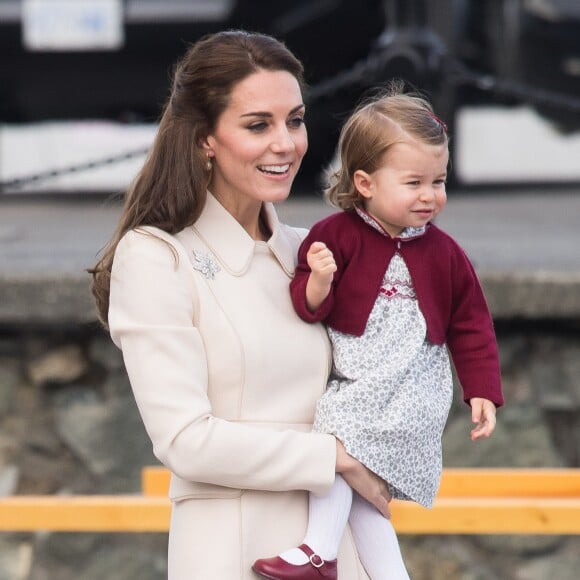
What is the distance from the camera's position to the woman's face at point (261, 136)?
7.14ft

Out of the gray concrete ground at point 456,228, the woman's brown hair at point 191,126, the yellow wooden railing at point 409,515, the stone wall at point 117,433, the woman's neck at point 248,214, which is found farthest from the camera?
the gray concrete ground at point 456,228

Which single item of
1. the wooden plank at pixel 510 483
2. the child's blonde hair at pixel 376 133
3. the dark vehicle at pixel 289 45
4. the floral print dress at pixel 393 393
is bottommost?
the dark vehicle at pixel 289 45

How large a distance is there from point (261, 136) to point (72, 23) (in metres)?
3.93

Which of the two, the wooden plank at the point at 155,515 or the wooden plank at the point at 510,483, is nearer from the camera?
the wooden plank at the point at 155,515

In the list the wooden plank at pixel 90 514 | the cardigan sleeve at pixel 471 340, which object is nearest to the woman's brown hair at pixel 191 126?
the cardigan sleeve at pixel 471 340

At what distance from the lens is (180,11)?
5859mm

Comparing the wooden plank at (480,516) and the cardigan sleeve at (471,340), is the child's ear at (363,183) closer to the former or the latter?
the cardigan sleeve at (471,340)

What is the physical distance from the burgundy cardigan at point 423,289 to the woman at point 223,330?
0.06 meters

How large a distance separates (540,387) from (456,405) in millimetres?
226

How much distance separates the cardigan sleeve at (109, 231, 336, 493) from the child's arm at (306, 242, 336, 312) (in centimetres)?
18

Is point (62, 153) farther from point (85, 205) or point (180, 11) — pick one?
point (180, 11)

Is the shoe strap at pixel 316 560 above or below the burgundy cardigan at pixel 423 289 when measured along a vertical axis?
below

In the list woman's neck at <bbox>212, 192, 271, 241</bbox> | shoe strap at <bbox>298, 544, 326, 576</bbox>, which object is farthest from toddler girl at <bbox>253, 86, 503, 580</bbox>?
woman's neck at <bbox>212, 192, 271, 241</bbox>

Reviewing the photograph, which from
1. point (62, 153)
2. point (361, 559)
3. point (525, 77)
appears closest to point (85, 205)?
point (62, 153)
